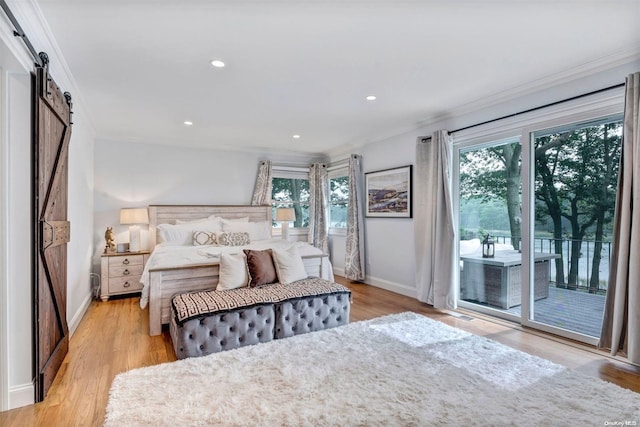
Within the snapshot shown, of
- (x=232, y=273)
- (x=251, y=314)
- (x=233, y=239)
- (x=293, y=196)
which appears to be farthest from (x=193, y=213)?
(x=251, y=314)

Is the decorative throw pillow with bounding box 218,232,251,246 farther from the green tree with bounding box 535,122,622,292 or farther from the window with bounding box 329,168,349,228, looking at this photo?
the green tree with bounding box 535,122,622,292

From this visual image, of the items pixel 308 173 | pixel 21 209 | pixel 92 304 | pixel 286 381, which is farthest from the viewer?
pixel 308 173

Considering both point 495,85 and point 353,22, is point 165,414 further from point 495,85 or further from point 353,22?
point 495,85

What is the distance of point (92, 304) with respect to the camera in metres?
4.45

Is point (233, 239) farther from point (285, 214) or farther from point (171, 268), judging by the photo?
point (171, 268)

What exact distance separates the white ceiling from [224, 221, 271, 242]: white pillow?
192cm

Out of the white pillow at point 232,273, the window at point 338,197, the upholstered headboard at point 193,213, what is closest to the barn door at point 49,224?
the white pillow at point 232,273

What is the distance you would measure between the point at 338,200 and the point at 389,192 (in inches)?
60.6

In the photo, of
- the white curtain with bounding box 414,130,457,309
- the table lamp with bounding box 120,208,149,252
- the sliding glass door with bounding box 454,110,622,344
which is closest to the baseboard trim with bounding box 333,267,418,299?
the white curtain with bounding box 414,130,457,309

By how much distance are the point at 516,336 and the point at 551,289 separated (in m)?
0.61

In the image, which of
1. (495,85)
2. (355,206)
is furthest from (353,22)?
(355,206)

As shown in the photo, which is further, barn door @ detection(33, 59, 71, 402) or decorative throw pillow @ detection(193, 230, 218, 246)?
decorative throw pillow @ detection(193, 230, 218, 246)

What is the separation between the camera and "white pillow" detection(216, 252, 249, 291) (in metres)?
3.42

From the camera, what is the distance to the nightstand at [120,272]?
4.63 meters
